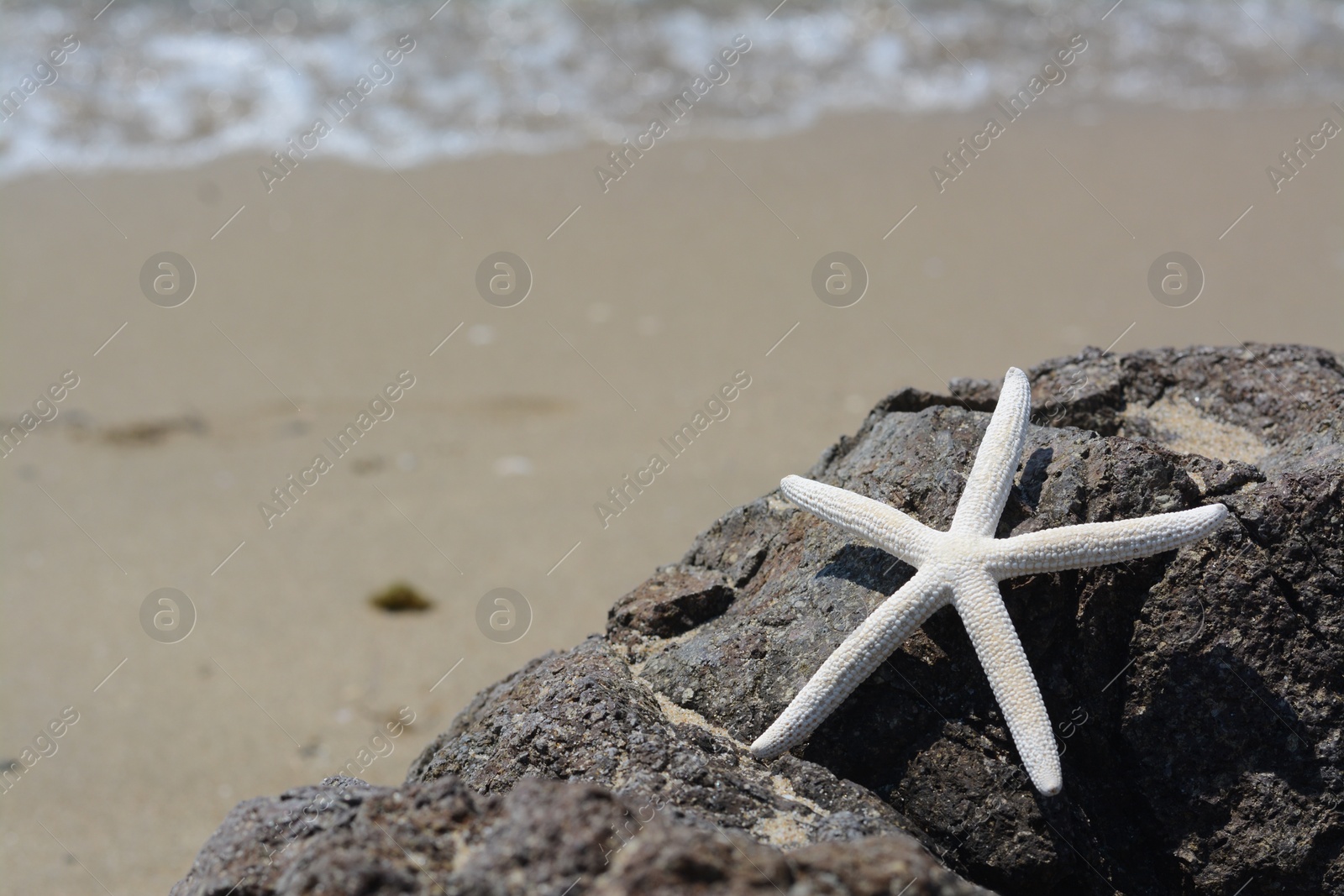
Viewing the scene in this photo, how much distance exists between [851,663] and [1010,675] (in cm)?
45

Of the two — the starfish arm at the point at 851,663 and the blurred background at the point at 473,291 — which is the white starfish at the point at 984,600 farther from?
the blurred background at the point at 473,291

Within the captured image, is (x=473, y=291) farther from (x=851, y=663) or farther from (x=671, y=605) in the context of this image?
(x=851, y=663)

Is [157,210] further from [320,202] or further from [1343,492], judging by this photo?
[1343,492]

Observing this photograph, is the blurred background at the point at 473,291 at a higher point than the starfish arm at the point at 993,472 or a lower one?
higher

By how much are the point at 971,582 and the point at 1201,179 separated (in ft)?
28.1

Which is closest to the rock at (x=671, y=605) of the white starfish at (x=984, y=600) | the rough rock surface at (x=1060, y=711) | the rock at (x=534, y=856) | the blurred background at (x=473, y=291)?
the rough rock surface at (x=1060, y=711)

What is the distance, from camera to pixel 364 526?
23.5 ft

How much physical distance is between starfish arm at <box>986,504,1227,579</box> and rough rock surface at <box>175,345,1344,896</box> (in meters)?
0.20

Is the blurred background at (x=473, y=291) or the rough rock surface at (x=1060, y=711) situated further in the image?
the blurred background at (x=473, y=291)

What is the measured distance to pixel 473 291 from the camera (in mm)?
9172

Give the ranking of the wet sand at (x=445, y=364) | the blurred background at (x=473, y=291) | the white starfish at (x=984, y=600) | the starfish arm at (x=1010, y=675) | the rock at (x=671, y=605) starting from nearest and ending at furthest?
the starfish arm at (x=1010, y=675), the white starfish at (x=984, y=600), the rock at (x=671, y=605), the wet sand at (x=445, y=364), the blurred background at (x=473, y=291)

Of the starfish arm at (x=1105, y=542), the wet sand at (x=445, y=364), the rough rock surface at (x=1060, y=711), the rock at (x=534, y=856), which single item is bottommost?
the rock at (x=534, y=856)

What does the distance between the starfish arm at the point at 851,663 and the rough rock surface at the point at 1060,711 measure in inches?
4.9

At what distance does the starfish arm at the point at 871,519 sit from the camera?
341 cm
